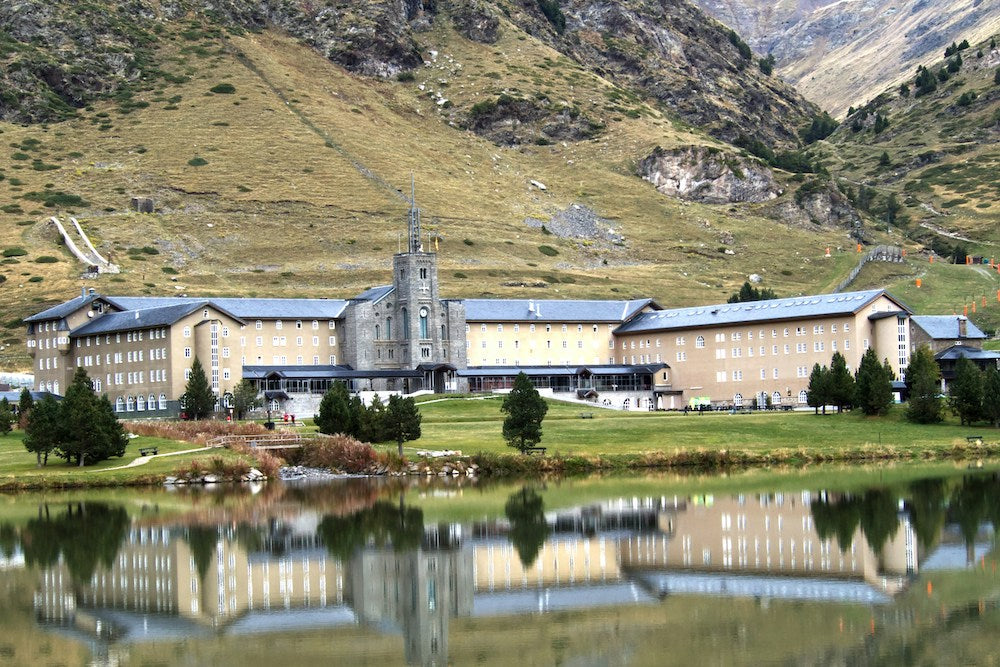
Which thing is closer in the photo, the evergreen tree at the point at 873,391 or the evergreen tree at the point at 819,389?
the evergreen tree at the point at 873,391

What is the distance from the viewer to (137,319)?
10094 centimetres

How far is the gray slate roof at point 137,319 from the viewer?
9794 centimetres

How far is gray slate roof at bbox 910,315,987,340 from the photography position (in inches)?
4186

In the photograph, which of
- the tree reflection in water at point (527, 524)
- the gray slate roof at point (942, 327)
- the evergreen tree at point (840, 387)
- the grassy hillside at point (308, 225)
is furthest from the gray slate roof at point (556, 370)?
the tree reflection in water at point (527, 524)

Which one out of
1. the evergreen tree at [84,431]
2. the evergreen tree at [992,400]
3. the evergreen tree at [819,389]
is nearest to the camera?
the evergreen tree at [84,431]

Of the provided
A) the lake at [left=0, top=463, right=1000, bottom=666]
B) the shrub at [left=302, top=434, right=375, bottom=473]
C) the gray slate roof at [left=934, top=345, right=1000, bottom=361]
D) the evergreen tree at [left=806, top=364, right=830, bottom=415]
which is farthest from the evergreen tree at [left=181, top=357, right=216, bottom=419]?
the gray slate roof at [left=934, top=345, right=1000, bottom=361]

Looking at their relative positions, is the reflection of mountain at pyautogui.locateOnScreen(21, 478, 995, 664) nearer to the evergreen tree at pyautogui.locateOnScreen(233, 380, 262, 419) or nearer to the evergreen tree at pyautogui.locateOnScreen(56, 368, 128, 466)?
the evergreen tree at pyautogui.locateOnScreen(56, 368, 128, 466)

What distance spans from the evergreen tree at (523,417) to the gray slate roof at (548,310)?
4502 centimetres

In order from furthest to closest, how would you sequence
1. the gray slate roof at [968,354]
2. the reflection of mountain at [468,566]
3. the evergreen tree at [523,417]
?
the gray slate roof at [968,354]
the evergreen tree at [523,417]
the reflection of mountain at [468,566]

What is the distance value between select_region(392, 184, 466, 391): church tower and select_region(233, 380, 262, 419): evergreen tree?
19393 millimetres

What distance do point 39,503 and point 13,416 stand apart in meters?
27.4

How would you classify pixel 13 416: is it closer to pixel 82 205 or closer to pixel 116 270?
pixel 116 270

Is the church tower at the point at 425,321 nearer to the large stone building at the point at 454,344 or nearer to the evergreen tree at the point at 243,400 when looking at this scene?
the large stone building at the point at 454,344

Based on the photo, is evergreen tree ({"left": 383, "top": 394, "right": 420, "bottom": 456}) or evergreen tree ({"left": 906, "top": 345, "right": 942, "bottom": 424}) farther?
evergreen tree ({"left": 906, "top": 345, "right": 942, "bottom": 424})
